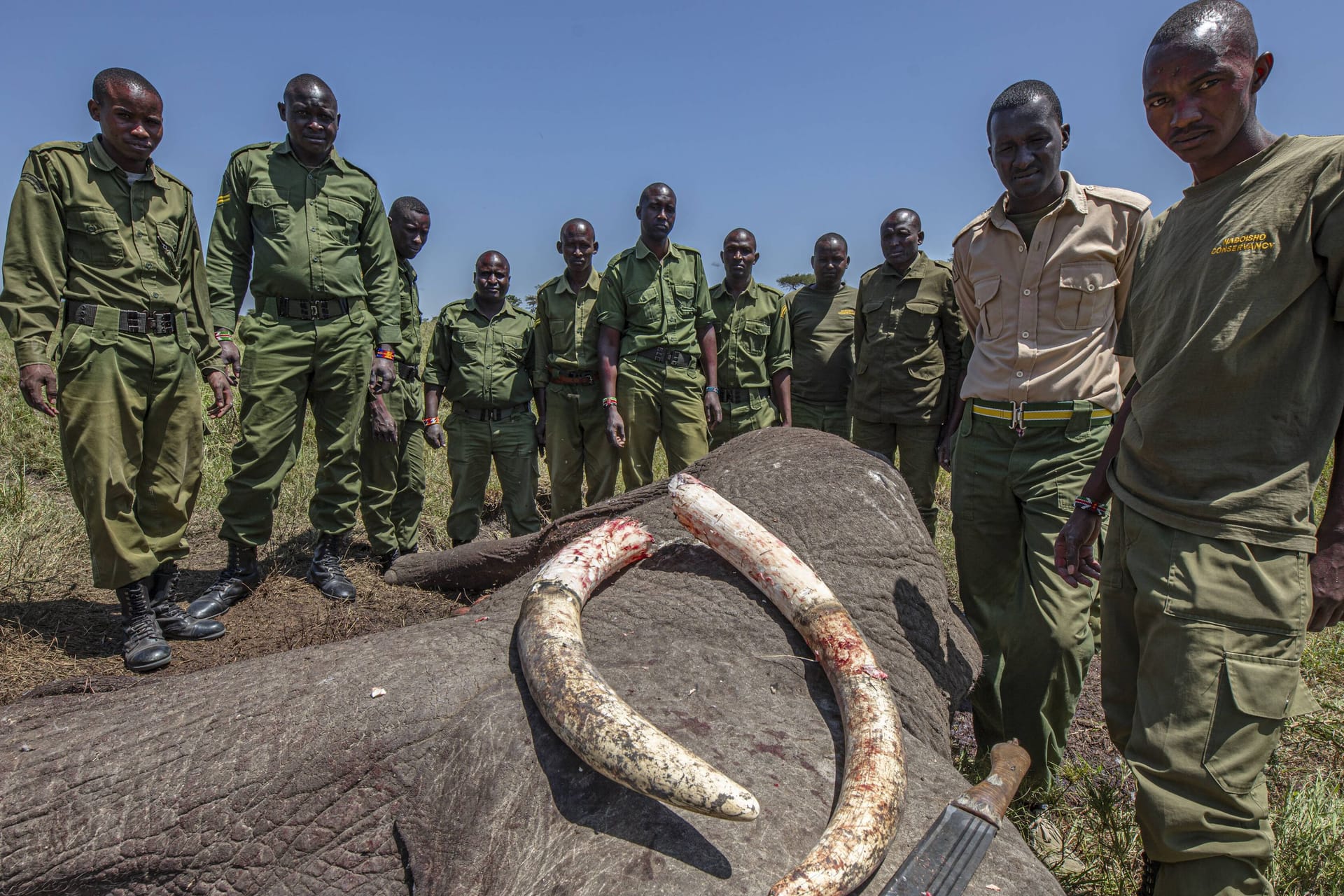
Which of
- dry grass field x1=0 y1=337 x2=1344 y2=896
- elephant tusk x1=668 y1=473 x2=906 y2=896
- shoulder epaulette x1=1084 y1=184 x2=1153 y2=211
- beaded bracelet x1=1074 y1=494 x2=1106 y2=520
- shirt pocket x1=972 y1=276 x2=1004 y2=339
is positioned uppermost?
shoulder epaulette x1=1084 y1=184 x2=1153 y2=211

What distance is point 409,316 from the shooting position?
6344 millimetres

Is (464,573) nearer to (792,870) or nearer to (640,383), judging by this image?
(640,383)

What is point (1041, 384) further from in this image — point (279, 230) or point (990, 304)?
point (279, 230)

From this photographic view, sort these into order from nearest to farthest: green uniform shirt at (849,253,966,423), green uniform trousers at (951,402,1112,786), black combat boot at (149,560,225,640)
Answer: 1. green uniform trousers at (951,402,1112,786)
2. black combat boot at (149,560,225,640)
3. green uniform shirt at (849,253,966,423)

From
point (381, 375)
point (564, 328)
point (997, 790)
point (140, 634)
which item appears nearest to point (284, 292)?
point (381, 375)

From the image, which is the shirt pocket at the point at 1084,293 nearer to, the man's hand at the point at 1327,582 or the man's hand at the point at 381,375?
the man's hand at the point at 1327,582

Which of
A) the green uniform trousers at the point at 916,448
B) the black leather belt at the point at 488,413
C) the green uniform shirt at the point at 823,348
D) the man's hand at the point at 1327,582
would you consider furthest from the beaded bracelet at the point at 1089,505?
the black leather belt at the point at 488,413

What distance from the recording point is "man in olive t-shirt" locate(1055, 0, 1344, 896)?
79.0 inches

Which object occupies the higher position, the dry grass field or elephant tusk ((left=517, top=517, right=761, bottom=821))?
elephant tusk ((left=517, top=517, right=761, bottom=821))

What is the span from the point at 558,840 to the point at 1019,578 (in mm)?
2163

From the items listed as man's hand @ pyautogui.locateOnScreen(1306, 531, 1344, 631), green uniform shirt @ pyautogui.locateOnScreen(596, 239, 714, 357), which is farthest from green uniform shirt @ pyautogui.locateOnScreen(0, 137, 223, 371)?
man's hand @ pyautogui.locateOnScreen(1306, 531, 1344, 631)

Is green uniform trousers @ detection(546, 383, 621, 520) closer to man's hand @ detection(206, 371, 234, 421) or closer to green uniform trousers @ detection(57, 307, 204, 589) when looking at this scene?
man's hand @ detection(206, 371, 234, 421)

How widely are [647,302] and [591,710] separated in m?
4.64

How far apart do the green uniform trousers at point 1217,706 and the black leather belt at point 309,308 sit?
4.19 m
